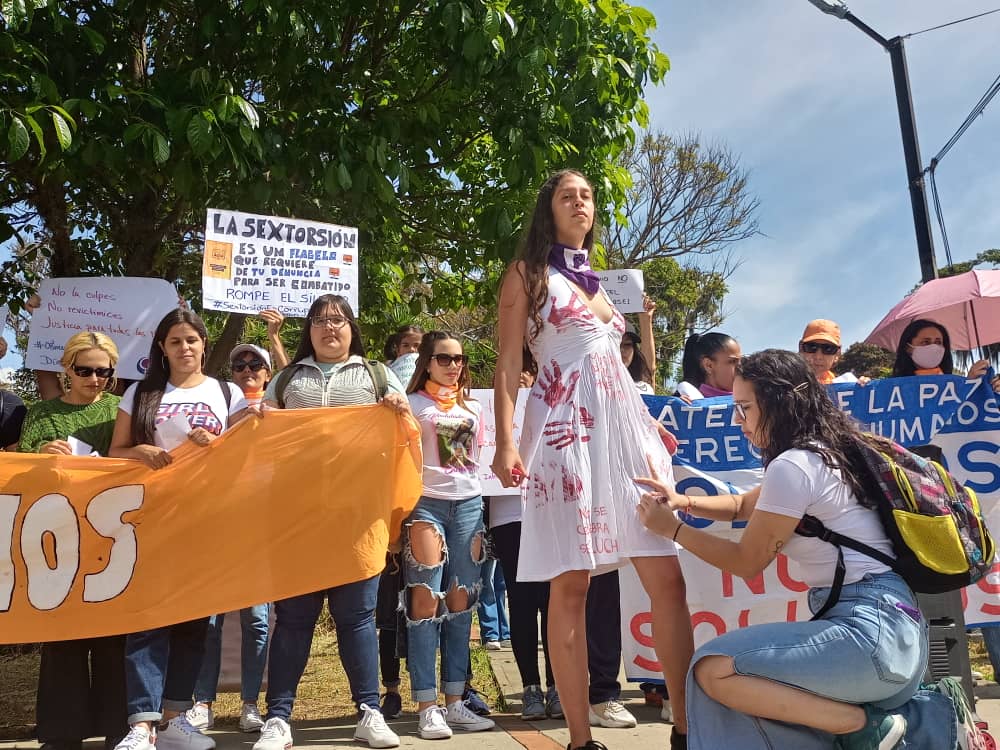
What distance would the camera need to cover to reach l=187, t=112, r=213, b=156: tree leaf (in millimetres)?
5656

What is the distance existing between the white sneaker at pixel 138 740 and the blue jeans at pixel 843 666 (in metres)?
2.18

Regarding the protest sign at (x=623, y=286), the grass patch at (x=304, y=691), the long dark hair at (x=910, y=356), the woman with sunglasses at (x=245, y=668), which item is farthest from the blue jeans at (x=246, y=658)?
the long dark hair at (x=910, y=356)

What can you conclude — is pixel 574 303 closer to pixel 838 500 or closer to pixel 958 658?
pixel 838 500

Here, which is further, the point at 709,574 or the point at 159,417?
the point at 709,574

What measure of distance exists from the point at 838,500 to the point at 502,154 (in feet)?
16.9

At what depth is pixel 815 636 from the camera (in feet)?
8.73

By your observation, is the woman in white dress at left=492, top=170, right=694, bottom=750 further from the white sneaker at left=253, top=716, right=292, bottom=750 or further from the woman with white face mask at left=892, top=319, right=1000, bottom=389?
the woman with white face mask at left=892, top=319, right=1000, bottom=389

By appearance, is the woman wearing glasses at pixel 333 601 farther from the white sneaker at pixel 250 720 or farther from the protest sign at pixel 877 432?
the protest sign at pixel 877 432

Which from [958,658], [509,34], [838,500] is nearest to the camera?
[838,500]

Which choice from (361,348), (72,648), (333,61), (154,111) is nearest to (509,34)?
(333,61)

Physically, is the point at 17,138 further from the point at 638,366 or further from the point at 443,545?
the point at 638,366

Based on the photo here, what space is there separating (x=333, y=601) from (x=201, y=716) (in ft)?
3.20

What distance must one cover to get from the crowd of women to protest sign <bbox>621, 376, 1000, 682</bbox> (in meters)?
0.19

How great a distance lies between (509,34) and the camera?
22.1ft
